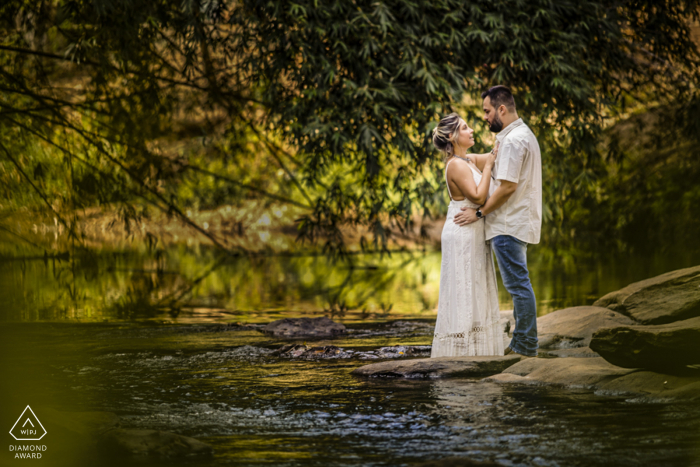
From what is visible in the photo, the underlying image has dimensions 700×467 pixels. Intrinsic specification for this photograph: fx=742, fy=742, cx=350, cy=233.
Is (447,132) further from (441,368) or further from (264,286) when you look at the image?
(264,286)

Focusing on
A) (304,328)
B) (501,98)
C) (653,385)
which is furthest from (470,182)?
(304,328)

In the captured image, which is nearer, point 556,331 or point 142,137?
point 556,331

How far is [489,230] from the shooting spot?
499 cm

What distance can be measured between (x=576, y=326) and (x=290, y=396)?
2.82 meters

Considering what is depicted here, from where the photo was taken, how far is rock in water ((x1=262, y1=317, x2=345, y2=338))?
653 cm

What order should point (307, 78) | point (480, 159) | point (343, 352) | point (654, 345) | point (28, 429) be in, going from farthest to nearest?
point (307, 78) → point (343, 352) → point (480, 159) → point (654, 345) → point (28, 429)

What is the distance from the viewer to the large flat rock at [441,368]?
15.3 feet

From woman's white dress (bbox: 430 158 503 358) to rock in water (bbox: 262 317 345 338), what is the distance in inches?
66.9

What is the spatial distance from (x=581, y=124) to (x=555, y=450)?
6.90 m

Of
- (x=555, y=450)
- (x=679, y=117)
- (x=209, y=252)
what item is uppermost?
(x=679, y=117)

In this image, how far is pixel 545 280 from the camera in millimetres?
11453

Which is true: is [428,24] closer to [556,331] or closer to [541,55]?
[541,55]

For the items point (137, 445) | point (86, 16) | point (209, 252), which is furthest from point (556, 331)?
point (209, 252)

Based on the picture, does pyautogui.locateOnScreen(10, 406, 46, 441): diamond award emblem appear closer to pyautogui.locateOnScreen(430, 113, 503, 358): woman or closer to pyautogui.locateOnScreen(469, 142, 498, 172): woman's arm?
pyautogui.locateOnScreen(430, 113, 503, 358): woman
